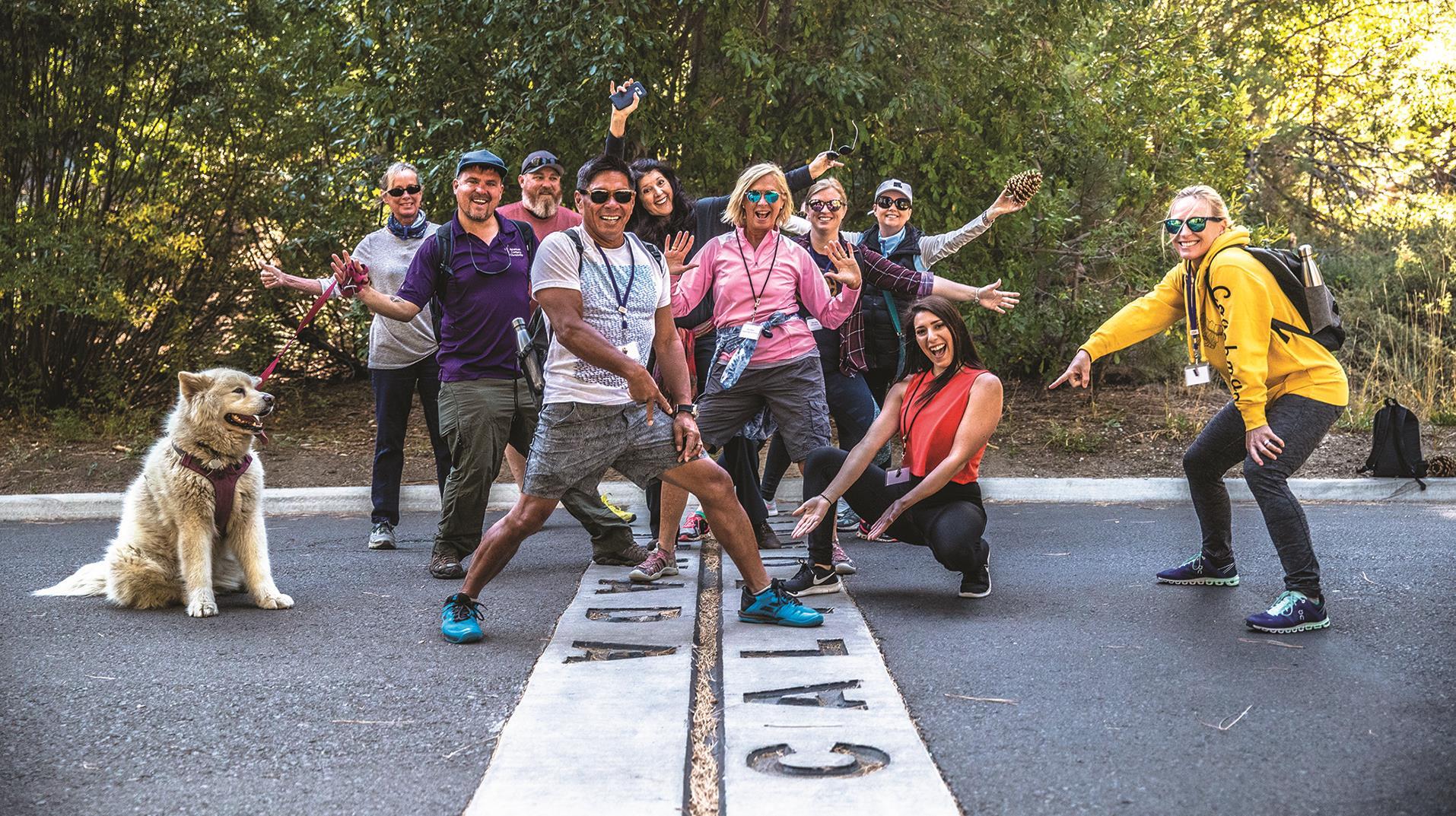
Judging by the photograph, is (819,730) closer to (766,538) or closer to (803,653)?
(803,653)

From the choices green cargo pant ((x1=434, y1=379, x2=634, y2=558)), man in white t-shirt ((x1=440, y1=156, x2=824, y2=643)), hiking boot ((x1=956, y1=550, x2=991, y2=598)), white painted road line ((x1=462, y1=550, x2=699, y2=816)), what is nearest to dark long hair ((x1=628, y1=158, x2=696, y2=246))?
green cargo pant ((x1=434, y1=379, x2=634, y2=558))

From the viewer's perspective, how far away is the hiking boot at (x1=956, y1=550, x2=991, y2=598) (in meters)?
5.73

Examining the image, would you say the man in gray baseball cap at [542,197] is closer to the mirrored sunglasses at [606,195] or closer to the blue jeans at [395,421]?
the blue jeans at [395,421]

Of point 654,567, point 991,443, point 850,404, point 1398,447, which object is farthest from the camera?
point 991,443

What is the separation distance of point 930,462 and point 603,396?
168 cm

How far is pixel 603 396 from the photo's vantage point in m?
4.82

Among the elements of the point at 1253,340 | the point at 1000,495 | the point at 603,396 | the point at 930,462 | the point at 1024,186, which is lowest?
the point at 1000,495

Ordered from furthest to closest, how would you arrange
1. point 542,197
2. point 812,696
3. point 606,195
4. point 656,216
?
point 542,197 < point 656,216 < point 606,195 < point 812,696

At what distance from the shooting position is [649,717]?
12.9 feet

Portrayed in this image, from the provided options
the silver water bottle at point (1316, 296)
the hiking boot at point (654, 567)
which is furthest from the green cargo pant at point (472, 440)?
the silver water bottle at point (1316, 296)

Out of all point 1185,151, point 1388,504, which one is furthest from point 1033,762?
point 1185,151

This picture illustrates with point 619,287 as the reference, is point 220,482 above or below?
below

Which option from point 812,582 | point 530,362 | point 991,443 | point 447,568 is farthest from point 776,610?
point 991,443

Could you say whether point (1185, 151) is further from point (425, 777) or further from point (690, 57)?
point (425, 777)
